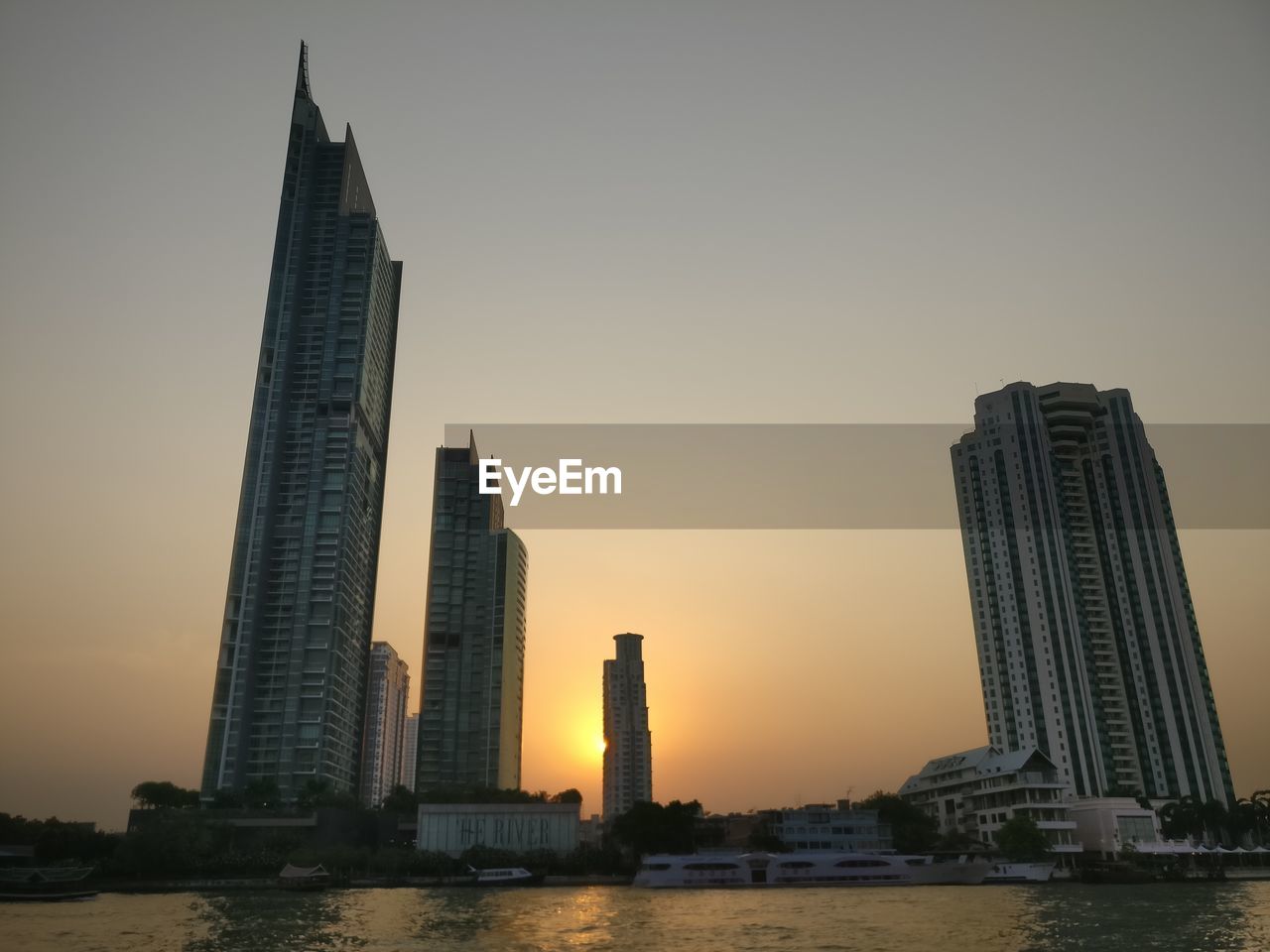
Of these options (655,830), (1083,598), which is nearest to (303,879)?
(655,830)

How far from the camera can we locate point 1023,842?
12356 cm

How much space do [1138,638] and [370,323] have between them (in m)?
149

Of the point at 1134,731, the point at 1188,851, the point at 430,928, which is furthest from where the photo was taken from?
the point at 1134,731

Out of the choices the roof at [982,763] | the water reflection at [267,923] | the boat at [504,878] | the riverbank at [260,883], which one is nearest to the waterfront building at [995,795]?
the roof at [982,763]

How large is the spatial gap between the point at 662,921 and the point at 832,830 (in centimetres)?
8837

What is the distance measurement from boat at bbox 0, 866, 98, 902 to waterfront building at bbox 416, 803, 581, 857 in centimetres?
5164

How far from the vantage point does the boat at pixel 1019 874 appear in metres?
120

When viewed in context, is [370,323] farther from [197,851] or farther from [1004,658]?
[1004,658]

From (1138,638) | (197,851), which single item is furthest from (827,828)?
(197,851)

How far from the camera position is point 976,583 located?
17062 centimetres

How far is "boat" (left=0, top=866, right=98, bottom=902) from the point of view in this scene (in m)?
88.6

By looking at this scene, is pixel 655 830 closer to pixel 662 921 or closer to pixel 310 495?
pixel 662 921

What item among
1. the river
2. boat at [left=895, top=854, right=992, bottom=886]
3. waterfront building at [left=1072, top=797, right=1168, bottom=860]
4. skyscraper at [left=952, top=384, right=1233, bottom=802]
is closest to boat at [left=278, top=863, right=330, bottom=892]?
the river

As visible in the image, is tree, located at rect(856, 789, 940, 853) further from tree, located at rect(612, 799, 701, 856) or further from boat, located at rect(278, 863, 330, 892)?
boat, located at rect(278, 863, 330, 892)
